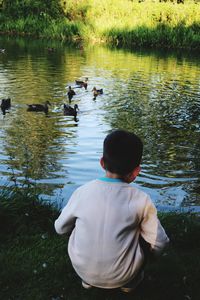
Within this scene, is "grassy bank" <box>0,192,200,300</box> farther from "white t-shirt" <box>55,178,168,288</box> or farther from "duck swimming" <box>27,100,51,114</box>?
"duck swimming" <box>27,100,51,114</box>

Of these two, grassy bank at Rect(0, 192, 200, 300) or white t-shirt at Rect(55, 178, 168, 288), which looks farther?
grassy bank at Rect(0, 192, 200, 300)

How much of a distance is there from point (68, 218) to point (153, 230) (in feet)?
2.01

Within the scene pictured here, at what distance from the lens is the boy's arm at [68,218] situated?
10.1 feet

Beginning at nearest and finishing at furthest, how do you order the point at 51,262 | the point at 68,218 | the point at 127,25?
the point at 68,218
the point at 51,262
the point at 127,25

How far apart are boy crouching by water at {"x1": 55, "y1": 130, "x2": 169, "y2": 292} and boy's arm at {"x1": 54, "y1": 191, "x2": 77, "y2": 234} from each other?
0.02 meters

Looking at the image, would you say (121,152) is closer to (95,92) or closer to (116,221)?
(116,221)

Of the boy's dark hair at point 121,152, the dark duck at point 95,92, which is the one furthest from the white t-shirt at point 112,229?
the dark duck at point 95,92

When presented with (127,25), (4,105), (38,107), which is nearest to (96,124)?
(38,107)

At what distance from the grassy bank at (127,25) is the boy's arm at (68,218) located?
28.2 m

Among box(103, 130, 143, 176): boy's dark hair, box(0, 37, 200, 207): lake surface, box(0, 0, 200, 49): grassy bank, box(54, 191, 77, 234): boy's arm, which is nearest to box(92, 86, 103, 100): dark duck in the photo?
box(0, 37, 200, 207): lake surface

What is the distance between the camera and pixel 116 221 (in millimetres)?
2924

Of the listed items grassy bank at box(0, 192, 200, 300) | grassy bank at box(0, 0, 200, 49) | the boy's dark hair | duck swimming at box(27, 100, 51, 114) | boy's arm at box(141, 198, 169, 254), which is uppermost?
the boy's dark hair

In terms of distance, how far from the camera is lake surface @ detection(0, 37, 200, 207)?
7289 millimetres

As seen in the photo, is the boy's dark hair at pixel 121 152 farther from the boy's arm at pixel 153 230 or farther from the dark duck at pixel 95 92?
the dark duck at pixel 95 92
